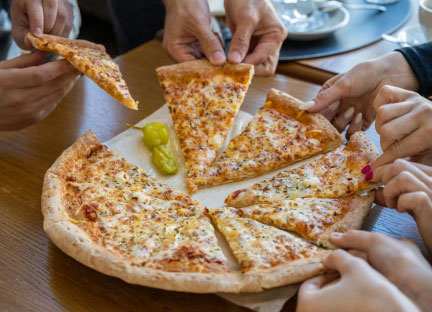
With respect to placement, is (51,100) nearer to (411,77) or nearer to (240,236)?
(240,236)

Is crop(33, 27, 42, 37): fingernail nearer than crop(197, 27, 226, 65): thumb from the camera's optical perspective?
Yes

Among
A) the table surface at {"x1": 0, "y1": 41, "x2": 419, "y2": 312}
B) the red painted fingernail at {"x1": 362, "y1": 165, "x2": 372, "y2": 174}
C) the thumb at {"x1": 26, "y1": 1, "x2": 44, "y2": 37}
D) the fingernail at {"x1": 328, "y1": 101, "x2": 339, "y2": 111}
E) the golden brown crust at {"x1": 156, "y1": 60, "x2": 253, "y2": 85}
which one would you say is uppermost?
the thumb at {"x1": 26, "y1": 1, "x2": 44, "y2": 37}

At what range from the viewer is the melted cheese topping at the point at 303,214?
2.24 m

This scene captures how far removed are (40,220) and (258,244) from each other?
1.20 m

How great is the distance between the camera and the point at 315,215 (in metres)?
2.31

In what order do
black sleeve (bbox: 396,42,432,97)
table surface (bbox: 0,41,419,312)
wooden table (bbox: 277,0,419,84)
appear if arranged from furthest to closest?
1. wooden table (bbox: 277,0,419,84)
2. black sleeve (bbox: 396,42,432,97)
3. table surface (bbox: 0,41,419,312)

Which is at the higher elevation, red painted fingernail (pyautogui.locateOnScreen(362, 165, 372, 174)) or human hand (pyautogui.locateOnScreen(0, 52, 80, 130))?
human hand (pyautogui.locateOnScreen(0, 52, 80, 130))

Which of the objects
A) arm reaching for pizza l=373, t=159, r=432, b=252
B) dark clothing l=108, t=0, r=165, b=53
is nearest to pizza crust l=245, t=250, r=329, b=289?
arm reaching for pizza l=373, t=159, r=432, b=252

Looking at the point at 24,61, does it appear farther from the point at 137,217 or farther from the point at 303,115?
the point at 303,115

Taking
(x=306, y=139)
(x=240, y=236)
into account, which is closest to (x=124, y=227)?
(x=240, y=236)

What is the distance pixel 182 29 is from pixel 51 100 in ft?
3.86

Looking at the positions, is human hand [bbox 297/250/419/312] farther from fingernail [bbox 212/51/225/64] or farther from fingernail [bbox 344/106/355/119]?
fingernail [bbox 212/51/225/64]

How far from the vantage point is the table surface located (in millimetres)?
1980

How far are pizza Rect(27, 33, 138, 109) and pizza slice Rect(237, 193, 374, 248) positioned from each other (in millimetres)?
1022
